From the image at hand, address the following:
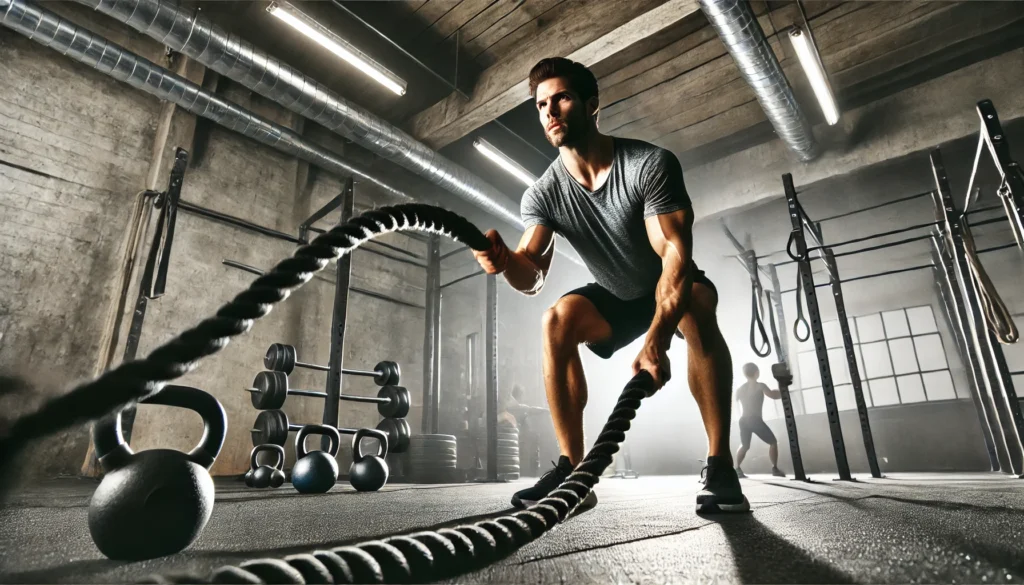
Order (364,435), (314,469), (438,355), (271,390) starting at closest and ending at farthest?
(314,469) → (364,435) → (271,390) → (438,355)

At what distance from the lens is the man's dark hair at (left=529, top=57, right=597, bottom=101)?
5.61 feet

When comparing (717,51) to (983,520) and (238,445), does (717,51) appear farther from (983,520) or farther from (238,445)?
(238,445)

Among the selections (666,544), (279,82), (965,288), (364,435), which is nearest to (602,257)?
(666,544)

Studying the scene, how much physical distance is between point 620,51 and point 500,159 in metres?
1.66

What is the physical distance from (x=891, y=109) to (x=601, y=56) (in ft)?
12.3

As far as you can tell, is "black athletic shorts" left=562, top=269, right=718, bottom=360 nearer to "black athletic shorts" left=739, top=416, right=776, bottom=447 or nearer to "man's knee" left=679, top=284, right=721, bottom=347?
"man's knee" left=679, top=284, right=721, bottom=347

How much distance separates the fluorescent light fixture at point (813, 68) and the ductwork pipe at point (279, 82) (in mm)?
3576

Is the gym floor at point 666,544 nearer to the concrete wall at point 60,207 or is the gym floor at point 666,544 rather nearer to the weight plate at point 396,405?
the weight plate at point 396,405

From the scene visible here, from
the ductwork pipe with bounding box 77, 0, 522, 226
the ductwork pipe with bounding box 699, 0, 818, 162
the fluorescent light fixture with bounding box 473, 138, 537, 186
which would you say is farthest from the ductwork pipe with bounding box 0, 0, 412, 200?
the ductwork pipe with bounding box 699, 0, 818, 162

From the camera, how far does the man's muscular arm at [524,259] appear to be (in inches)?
58.0

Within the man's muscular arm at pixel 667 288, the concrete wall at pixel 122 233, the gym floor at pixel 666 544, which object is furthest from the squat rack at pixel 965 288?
the concrete wall at pixel 122 233

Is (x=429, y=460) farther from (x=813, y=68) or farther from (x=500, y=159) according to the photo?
(x=813, y=68)

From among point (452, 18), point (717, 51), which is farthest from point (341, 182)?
point (717, 51)

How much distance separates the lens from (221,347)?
2.19 ft
